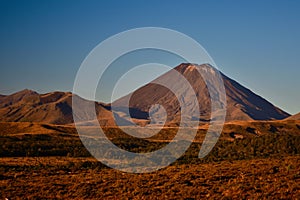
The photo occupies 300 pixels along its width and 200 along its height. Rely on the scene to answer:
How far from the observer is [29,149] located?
4850 centimetres

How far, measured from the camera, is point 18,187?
21.2m

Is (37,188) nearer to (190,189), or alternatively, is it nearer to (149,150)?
(190,189)

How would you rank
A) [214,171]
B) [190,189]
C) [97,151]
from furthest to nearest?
[97,151]
[214,171]
[190,189]

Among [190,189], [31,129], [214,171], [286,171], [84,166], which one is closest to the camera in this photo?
[190,189]

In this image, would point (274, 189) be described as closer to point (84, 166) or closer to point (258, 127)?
point (84, 166)

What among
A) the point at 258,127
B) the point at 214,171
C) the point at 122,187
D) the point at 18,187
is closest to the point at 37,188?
the point at 18,187

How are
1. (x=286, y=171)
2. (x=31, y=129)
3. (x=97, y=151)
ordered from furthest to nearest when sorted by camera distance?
(x=31, y=129) < (x=97, y=151) < (x=286, y=171)

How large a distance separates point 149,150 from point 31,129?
55745 mm

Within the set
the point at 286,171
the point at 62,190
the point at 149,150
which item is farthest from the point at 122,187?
the point at 149,150

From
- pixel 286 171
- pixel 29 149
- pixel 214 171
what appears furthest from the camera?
pixel 29 149

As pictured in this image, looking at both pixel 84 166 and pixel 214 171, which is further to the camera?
pixel 84 166

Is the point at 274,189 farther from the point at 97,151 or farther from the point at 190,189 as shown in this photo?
the point at 97,151

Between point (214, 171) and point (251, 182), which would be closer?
point (251, 182)

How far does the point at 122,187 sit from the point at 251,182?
6.67m
